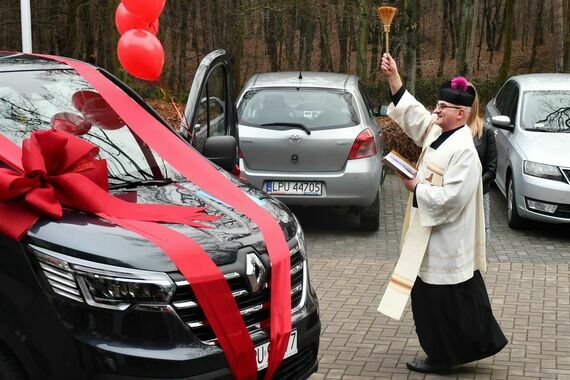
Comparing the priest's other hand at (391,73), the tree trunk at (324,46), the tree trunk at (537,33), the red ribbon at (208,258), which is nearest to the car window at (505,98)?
Answer: the priest's other hand at (391,73)

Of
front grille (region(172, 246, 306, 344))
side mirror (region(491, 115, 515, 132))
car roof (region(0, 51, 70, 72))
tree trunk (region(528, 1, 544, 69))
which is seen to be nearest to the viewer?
front grille (region(172, 246, 306, 344))

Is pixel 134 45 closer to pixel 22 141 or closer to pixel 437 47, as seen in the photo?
pixel 22 141

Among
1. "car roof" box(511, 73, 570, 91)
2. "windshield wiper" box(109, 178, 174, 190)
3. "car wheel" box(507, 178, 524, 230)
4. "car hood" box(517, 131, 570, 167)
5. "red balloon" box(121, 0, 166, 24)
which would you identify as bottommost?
"car wheel" box(507, 178, 524, 230)

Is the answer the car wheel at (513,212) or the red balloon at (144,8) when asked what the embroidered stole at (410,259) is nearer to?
the red balloon at (144,8)

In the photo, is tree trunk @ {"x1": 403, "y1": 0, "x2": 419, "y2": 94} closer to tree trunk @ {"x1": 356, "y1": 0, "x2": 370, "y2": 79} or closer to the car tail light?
tree trunk @ {"x1": 356, "y1": 0, "x2": 370, "y2": 79}

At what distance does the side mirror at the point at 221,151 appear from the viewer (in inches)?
227

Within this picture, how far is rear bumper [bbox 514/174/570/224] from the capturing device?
31.9 ft

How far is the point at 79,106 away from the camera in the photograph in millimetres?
5164

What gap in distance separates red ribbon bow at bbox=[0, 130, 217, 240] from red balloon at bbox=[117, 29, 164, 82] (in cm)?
374

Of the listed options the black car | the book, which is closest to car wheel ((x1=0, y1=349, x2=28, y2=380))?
the black car

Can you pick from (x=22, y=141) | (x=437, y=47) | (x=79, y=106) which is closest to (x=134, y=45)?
(x=79, y=106)

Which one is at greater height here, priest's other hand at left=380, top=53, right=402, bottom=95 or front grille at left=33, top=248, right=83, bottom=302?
priest's other hand at left=380, top=53, right=402, bottom=95

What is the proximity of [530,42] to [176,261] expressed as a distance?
45.3m

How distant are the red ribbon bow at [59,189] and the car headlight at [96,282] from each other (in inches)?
7.8
